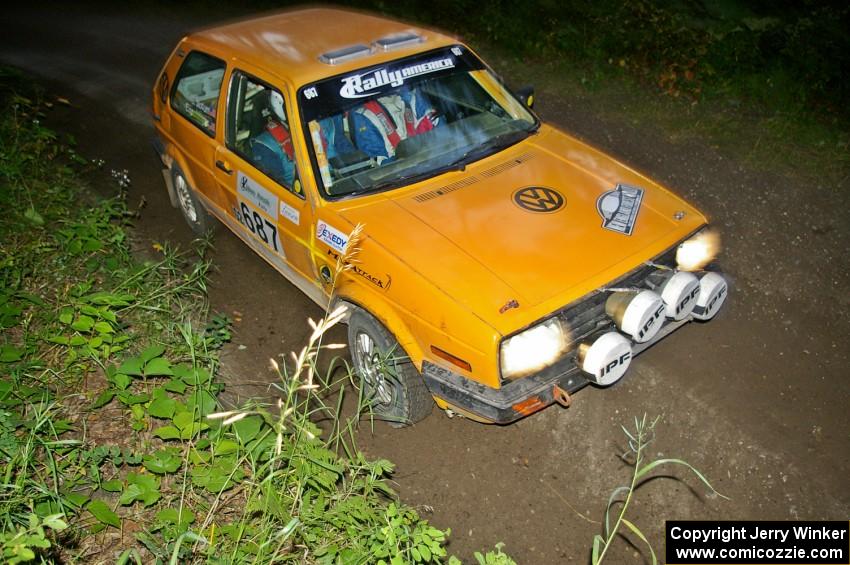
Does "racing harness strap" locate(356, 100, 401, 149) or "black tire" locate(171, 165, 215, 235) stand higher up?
"racing harness strap" locate(356, 100, 401, 149)

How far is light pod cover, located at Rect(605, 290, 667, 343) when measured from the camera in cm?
361

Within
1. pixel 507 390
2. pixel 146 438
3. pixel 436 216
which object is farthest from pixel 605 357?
pixel 146 438

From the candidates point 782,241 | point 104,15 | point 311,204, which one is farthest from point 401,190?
point 104,15

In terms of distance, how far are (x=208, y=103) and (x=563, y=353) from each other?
3.23 m

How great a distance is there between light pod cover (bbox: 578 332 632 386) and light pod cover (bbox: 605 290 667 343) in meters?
0.07

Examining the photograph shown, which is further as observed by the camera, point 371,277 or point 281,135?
point 281,135

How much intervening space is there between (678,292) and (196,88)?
375 cm

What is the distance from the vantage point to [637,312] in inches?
142

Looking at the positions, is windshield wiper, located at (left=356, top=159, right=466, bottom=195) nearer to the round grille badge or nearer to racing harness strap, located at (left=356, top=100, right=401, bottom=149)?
racing harness strap, located at (left=356, top=100, right=401, bottom=149)

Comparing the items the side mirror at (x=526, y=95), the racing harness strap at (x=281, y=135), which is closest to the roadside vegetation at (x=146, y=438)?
the racing harness strap at (x=281, y=135)

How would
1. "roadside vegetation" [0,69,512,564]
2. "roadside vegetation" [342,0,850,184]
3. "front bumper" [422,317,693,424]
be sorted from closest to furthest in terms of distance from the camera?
1. "roadside vegetation" [0,69,512,564]
2. "front bumper" [422,317,693,424]
3. "roadside vegetation" [342,0,850,184]

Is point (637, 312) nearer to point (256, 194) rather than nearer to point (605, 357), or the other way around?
point (605, 357)

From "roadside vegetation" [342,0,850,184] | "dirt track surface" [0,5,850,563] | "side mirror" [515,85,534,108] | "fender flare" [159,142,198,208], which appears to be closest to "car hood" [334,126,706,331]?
"side mirror" [515,85,534,108]

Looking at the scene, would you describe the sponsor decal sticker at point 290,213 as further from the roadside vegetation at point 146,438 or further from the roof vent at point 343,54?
the roof vent at point 343,54
